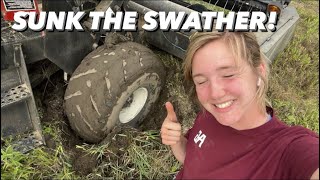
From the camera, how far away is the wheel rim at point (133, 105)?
306 cm

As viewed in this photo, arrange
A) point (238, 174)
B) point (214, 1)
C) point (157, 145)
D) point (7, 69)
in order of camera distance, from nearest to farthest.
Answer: point (238, 174)
point (7, 69)
point (157, 145)
point (214, 1)

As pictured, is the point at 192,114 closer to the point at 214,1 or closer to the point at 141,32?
the point at 141,32

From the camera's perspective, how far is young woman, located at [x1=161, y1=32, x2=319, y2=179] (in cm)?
135

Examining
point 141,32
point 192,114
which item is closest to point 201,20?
point 141,32

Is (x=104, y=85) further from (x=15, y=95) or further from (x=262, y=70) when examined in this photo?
(x=262, y=70)

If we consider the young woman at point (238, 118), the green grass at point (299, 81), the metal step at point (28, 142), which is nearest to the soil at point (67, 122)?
the metal step at point (28, 142)

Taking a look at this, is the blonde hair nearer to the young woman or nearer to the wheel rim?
the young woman

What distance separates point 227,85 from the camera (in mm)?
1472

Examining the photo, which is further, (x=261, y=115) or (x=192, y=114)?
(x=192, y=114)

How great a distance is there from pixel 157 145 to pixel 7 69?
51.4 inches

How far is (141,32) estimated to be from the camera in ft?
11.3

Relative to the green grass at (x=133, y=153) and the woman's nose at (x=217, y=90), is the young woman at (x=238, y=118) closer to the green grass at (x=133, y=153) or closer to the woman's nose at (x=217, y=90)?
the woman's nose at (x=217, y=90)

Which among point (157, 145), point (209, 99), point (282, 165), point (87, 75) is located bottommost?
point (157, 145)

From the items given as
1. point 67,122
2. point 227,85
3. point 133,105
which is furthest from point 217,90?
point 67,122
